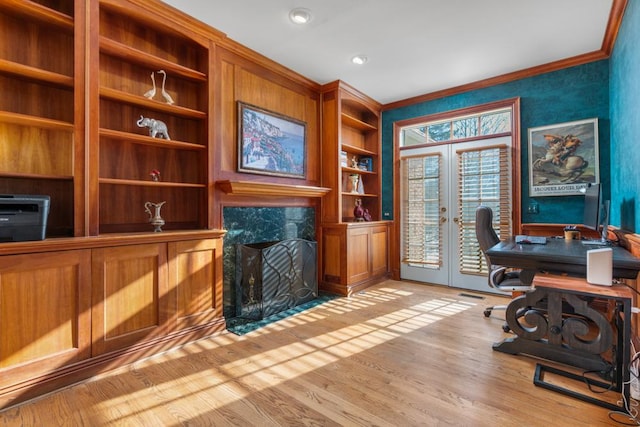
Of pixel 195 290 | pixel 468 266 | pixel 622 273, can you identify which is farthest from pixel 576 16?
pixel 195 290

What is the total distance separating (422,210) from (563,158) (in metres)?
1.78

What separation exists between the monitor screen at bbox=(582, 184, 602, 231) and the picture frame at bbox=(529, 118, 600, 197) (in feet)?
2.39

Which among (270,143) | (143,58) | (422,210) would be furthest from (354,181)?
(143,58)

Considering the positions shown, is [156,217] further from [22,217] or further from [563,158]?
[563,158]

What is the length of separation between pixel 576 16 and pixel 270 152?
3.15m

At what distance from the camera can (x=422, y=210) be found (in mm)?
4672

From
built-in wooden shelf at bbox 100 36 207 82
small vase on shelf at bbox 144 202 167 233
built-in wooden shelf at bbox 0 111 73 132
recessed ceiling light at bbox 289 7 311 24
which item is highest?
recessed ceiling light at bbox 289 7 311 24

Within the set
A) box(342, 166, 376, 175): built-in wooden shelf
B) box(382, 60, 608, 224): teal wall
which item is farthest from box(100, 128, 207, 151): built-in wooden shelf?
box(382, 60, 608, 224): teal wall

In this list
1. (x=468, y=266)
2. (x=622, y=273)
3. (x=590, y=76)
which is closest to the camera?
(x=622, y=273)

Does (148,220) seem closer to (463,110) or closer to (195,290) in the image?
(195,290)

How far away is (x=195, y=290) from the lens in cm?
269

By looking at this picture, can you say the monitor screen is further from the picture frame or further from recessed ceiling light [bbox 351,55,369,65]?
recessed ceiling light [bbox 351,55,369,65]

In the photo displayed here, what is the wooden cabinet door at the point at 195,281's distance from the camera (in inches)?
99.8

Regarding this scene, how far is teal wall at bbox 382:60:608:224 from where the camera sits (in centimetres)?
339
